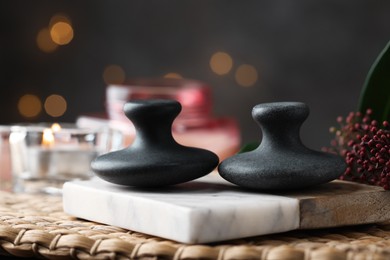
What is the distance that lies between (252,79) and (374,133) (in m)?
0.73

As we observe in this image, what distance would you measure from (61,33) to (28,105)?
6.4 inches

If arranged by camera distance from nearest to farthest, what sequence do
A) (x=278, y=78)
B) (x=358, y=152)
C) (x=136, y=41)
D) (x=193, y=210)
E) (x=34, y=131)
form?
(x=193, y=210) → (x=358, y=152) → (x=34, y=131) → (x=278, y=78) → (x=136, y=41)

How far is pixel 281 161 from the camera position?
0.53 m

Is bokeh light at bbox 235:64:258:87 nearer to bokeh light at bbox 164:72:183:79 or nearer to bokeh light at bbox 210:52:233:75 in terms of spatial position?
bokeh light at bbox 210:52:233:75

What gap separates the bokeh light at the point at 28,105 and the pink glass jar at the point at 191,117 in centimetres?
44

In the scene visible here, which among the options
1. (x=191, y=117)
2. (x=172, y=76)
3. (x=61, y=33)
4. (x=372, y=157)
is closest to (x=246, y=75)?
(x=172, y=76)

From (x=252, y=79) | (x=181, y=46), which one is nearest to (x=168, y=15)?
(x=181, y=46)

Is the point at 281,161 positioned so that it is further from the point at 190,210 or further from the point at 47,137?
the point at 47,137

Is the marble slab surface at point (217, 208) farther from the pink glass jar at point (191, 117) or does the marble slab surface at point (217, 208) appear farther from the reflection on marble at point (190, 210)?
the pink glass jar at point (191, 117)

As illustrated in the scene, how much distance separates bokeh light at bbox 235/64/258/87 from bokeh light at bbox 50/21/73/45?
0.37 m

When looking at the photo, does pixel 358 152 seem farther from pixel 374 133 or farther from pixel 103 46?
pixel 103 46

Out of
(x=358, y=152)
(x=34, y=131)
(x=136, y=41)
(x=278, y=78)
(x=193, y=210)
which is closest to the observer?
(x=193, y=210)

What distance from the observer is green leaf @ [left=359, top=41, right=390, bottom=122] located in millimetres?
668

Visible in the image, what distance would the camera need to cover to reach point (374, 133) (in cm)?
59
